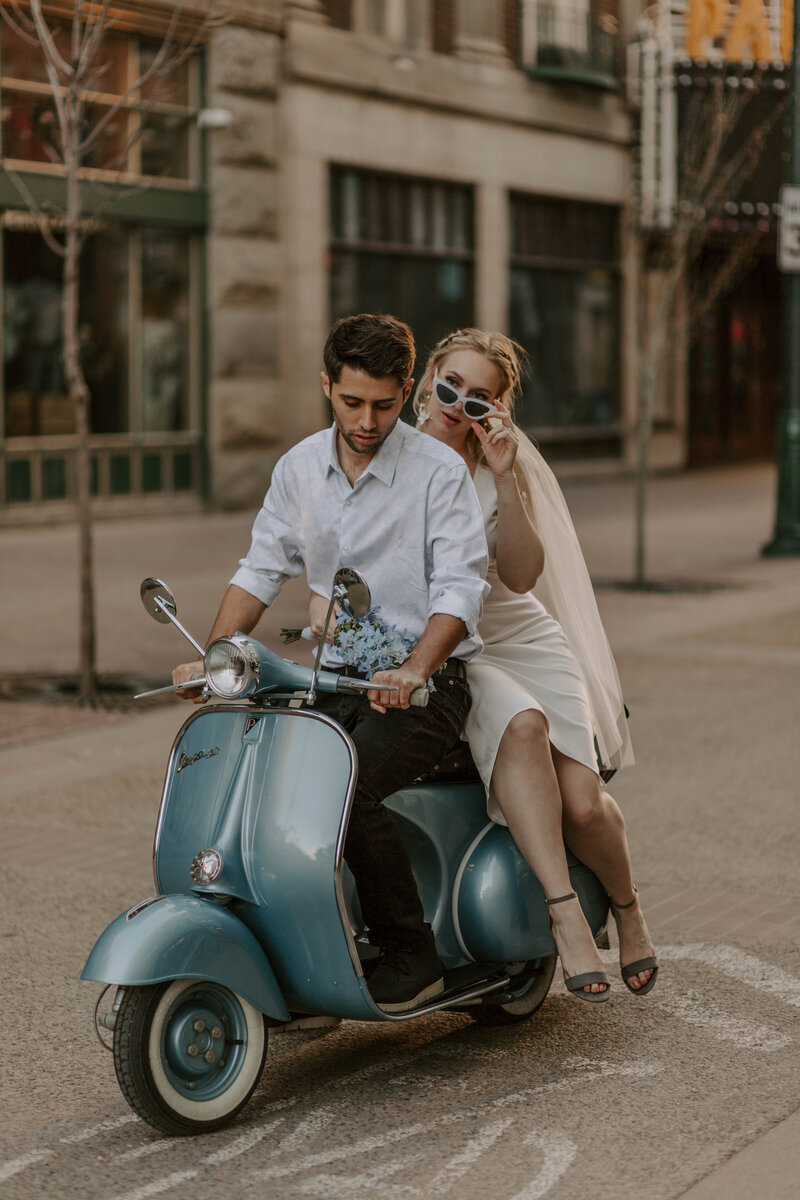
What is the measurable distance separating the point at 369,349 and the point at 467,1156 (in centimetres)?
166

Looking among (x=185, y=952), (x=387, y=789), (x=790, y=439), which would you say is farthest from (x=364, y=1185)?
(x=790, y=439)

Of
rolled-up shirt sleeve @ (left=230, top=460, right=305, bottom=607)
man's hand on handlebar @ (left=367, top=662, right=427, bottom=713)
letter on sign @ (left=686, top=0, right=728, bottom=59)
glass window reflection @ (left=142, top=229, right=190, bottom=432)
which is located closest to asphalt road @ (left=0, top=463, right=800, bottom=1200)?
man's hand on handlebar @ (left=367, top=662, right=427, bottom=713)

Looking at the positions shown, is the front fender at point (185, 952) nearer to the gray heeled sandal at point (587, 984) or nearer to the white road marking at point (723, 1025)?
the gray heeled sandal at point (587, 984)

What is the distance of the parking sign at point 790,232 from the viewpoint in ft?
48.6

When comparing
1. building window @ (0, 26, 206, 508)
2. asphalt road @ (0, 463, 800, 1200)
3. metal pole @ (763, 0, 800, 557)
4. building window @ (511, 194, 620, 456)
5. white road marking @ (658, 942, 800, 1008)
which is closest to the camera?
asphalt road @ (0, 463, 800, 1200)

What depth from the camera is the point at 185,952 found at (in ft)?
11.3

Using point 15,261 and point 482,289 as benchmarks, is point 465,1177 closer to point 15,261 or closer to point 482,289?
point 15,261

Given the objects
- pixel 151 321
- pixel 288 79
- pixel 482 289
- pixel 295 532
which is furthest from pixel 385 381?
pixel 482 289

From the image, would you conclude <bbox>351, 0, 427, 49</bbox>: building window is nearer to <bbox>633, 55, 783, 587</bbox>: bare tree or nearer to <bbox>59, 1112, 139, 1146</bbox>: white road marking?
<bbox>633, 55, 783, 587</bbox>: bare tree

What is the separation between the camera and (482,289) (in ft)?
74.4

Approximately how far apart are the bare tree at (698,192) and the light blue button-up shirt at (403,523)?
→ 31.1 ft

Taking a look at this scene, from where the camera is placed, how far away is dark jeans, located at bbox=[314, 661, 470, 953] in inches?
143

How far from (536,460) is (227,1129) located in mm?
1724

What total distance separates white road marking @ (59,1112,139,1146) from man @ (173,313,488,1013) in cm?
60
